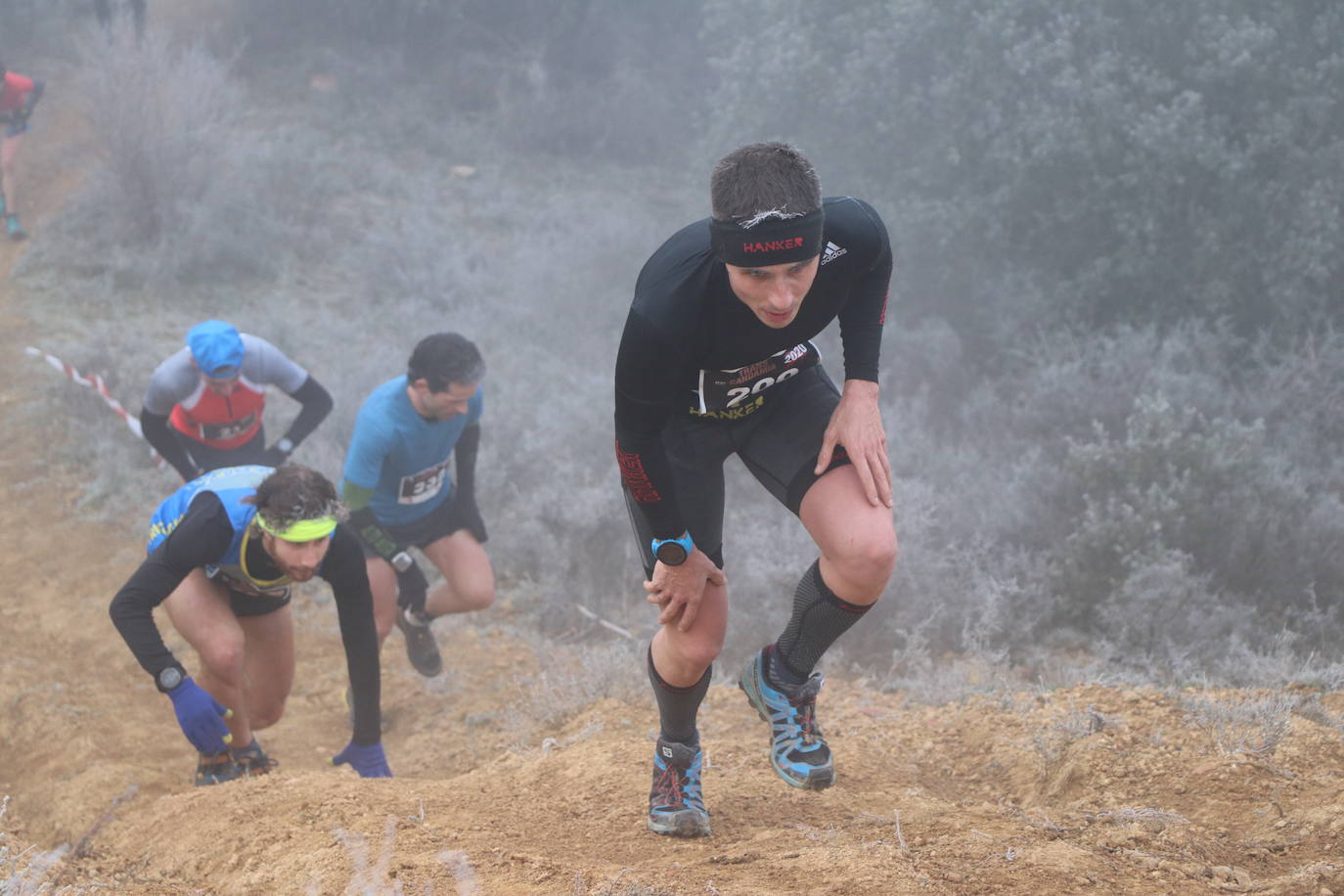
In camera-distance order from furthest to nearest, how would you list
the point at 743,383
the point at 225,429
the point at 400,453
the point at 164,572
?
the point at 225,429 < the point at 400,453 < the point at 164,572 < the point at 743,383

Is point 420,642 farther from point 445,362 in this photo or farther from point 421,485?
point 445,362

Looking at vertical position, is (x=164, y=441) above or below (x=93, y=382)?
above

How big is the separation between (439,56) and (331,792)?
19041mm

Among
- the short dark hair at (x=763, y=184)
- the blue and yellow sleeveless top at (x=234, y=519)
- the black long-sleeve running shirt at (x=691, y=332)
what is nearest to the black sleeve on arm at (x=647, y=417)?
the black long-sleeve running shirt at (x=691, y=332)

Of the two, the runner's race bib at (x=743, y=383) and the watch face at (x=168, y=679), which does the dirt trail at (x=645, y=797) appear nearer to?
the watch face at (x=168, y=679)

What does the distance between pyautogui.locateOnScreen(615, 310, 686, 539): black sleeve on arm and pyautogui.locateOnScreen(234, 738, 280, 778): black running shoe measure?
279cm

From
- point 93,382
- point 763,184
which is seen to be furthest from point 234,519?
point 93,382

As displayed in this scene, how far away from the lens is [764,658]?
3873mm

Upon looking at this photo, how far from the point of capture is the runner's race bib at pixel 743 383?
10.9 ft

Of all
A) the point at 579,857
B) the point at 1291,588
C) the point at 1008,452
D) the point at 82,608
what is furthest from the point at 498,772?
the point at 1008,452

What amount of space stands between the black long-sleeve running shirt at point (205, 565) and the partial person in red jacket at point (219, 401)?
1859 millimetres

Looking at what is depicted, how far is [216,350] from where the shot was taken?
6.34 m

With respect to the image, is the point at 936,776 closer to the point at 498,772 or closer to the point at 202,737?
the point at 498,772

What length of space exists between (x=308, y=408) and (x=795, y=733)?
4343mm
